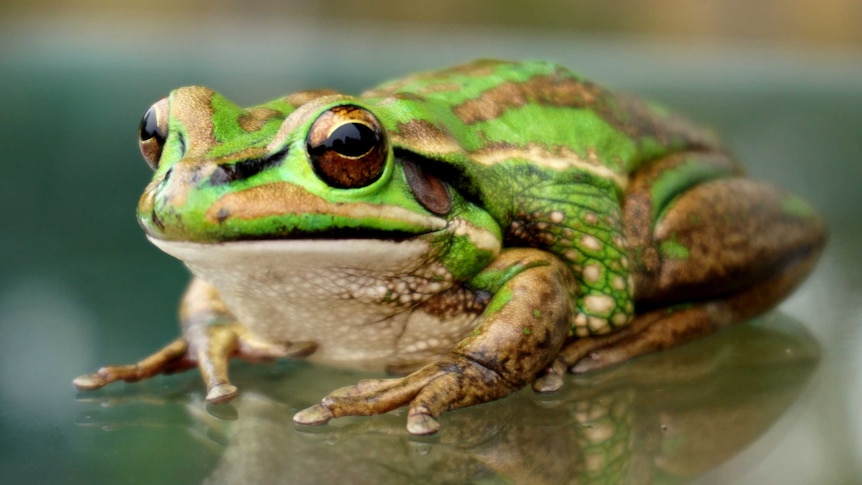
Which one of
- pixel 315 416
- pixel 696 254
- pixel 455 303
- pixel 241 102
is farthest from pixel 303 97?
pixel 241 102

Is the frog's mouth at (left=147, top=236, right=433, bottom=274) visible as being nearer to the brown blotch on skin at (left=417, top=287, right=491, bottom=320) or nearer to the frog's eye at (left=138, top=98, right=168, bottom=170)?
the brown blotch on skin at (left=417, top=287, right=491, bottom=320)

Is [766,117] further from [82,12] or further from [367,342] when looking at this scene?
[82,12]

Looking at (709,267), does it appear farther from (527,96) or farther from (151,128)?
(151,128)

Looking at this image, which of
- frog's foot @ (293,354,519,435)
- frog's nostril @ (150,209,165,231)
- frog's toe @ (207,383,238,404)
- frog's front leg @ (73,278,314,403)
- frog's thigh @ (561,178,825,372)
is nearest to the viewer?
frog's nostril @ (150,209,165,231)

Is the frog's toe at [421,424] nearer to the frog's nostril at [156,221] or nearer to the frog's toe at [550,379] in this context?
the frog's toe at [550,379]

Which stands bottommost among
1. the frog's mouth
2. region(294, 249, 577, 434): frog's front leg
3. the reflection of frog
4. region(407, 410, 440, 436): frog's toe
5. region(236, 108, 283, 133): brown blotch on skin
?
the reflection of frog

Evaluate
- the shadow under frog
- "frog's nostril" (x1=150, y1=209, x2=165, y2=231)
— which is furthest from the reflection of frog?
"frog's nostril" (x1=150, y1=209, x2=165, y2=231)

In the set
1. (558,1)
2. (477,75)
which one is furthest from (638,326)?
(558,1)

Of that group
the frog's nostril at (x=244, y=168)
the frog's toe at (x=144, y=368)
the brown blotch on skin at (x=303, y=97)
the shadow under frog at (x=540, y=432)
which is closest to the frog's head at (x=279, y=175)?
the frog's nostril at (x=244, y=168)
